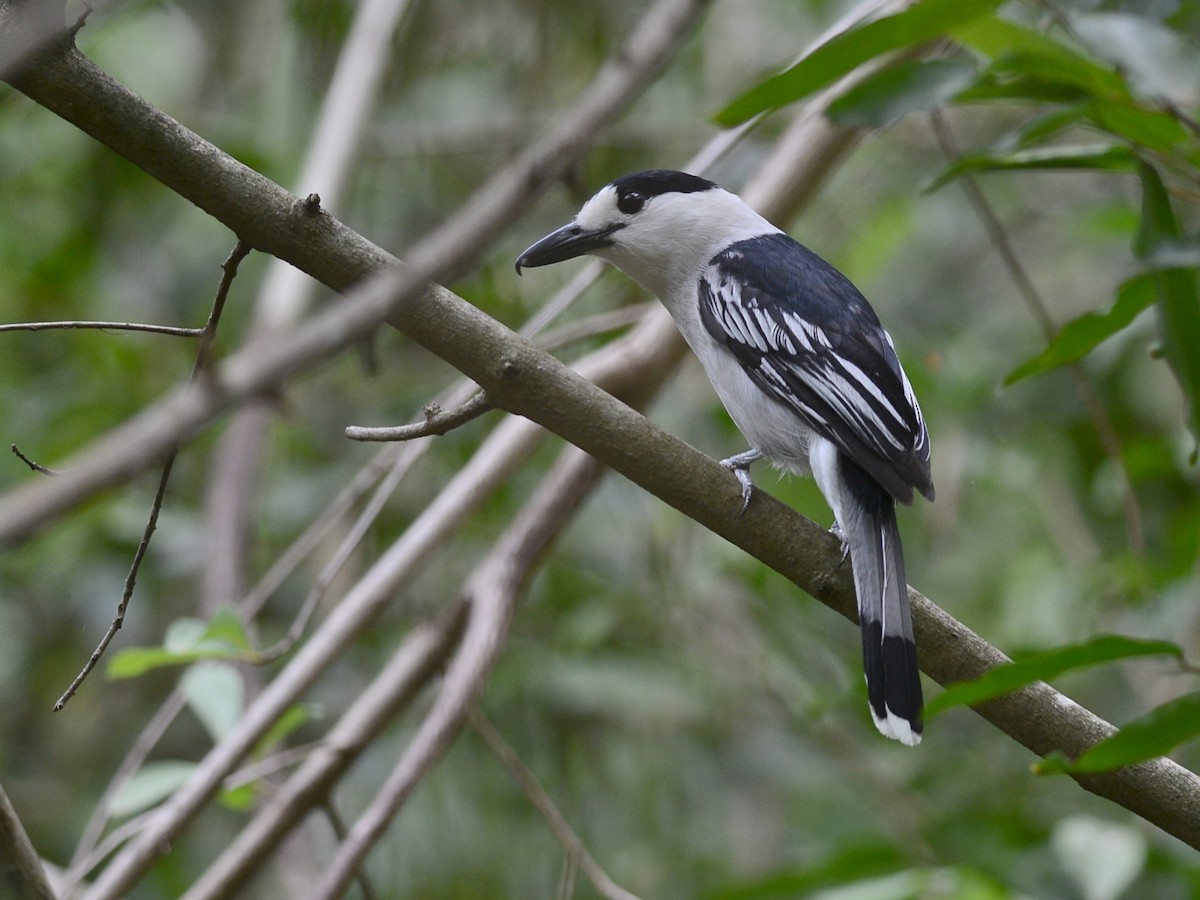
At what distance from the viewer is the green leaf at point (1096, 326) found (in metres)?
2.14

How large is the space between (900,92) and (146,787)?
2209mm

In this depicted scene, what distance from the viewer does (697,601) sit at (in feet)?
15.8

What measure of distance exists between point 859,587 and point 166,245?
13.4 ft

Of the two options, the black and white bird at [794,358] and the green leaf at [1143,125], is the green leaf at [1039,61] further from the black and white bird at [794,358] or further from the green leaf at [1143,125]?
the black and white bird at [794,358]

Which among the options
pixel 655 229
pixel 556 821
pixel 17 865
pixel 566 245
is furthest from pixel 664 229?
pixel 17 865

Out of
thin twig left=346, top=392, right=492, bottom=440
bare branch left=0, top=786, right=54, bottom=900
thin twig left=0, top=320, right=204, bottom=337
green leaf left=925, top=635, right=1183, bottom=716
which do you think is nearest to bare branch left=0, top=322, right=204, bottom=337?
thin twig left=0, top=320, right=204, bottom=337

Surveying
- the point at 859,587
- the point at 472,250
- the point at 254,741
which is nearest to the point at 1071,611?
the point at 859,587

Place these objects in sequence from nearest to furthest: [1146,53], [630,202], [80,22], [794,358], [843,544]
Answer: [80,22] → [1146,53] → [843,544] → [794,358] → [630,202]

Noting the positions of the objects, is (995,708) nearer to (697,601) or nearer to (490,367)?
(490,367)

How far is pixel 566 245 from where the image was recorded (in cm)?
293

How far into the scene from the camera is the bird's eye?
307cm

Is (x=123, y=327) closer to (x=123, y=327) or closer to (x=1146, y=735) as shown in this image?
(x=123, y=327)

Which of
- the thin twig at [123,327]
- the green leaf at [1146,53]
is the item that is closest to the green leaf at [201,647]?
the thin twig at [123,327]

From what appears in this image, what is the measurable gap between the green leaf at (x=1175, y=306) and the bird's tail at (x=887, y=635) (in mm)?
553
